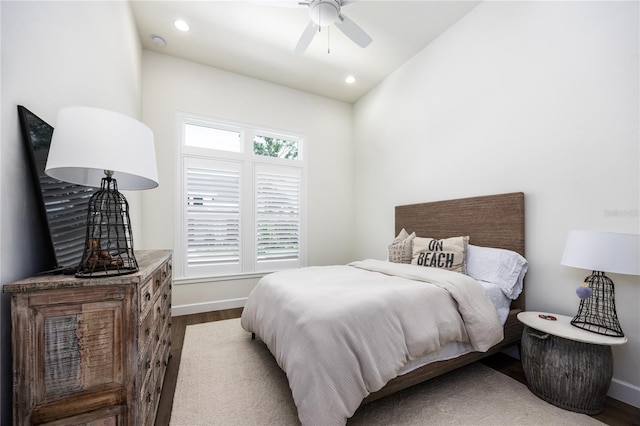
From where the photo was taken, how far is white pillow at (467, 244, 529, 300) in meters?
2.31

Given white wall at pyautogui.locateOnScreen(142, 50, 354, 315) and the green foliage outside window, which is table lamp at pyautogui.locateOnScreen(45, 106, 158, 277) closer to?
white wall at pyautogui.locateOnScreen(142, 50, 354, 315)

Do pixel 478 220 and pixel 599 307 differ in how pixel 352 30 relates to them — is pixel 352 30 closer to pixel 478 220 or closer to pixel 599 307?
pixel 478 220

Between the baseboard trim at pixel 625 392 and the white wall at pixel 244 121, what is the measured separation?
3307 millimetres

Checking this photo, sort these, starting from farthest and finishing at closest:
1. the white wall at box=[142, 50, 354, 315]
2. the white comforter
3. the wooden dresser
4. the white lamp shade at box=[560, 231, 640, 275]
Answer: the white wall at box=[142, 50, 354, 315], the white lamp shade at box=[560, 231, 640, 275], the white comforter, the wooden dresser

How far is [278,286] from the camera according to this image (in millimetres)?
2217

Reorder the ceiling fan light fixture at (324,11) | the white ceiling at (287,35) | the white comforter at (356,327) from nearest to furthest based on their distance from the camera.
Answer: the white comforter at (356,327) → the ceiling fan light fixture at (324,11) → the white ceiling at (287,35)

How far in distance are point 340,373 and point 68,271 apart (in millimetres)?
1377

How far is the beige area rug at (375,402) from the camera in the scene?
1.63m

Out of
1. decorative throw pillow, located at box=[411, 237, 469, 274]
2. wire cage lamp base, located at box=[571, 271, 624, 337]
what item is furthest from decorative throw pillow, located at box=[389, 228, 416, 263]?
wire cage lamp base, located at box=[571, 271, 624, 337]

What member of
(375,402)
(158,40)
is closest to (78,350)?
(375,402)

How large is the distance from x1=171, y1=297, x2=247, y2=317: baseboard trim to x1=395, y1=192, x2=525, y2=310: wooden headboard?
104 inches

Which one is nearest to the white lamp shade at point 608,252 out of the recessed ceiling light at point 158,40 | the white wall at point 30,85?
the white wall at point 30,85

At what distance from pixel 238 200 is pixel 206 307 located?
1.54 metres

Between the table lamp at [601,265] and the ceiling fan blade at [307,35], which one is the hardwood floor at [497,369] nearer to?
the table lamp at [601,265]
